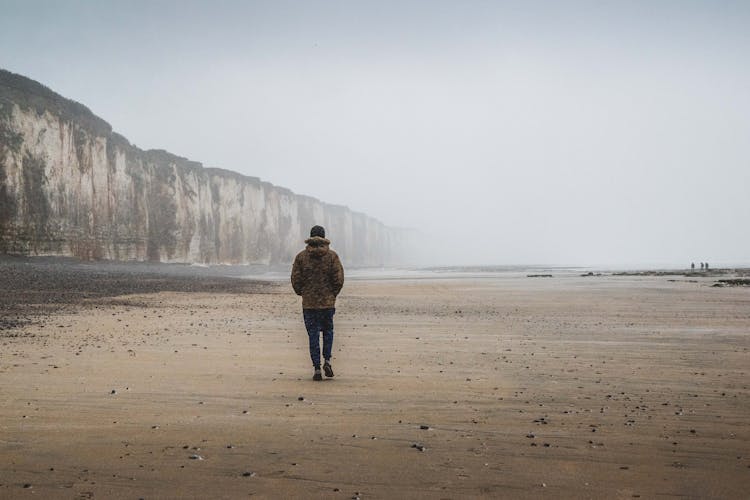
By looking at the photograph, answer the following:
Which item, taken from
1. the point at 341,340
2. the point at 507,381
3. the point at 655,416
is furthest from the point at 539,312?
the point at 655,416

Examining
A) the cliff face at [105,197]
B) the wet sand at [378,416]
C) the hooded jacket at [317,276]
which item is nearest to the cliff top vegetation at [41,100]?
the cliff face at [105,197]

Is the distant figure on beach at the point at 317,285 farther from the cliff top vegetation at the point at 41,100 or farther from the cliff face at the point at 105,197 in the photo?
the cliff top vegetation at the point at 41,100

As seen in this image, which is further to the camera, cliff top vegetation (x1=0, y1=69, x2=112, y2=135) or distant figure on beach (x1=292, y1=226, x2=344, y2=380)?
cliff top vegetation (x1=0, y1=69, x2=112, y2=135)

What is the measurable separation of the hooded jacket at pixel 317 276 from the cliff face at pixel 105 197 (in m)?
54.2

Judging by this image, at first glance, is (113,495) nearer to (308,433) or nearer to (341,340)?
(308,433)

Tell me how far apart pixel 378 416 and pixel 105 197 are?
239 feet

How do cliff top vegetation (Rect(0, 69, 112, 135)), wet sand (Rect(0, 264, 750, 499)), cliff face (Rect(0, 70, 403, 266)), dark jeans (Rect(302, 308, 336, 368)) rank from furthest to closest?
cliff top vegetation (Rect(0, 69, 112, 135)) < cliff face (Rect(0, 70, 403, 266)) < dark jeans (Rect(302, 308, 336, 368)) < wet sand (Rect(0, 264, 750, 499))

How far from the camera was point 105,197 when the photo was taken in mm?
70562

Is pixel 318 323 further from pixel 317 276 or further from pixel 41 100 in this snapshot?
pixel 41 100

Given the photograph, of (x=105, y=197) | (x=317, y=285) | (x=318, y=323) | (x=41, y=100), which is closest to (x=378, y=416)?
(x=318, y=323)

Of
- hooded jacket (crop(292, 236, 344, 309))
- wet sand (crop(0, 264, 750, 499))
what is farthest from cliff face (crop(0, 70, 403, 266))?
hooded jacket (crop(292, 236, 344, 309))

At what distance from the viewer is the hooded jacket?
830 cm

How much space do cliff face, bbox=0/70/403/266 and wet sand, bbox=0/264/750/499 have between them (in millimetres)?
52329

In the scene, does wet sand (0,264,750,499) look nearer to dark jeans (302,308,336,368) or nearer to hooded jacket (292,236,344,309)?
dark jeans (302,308,336,368)
